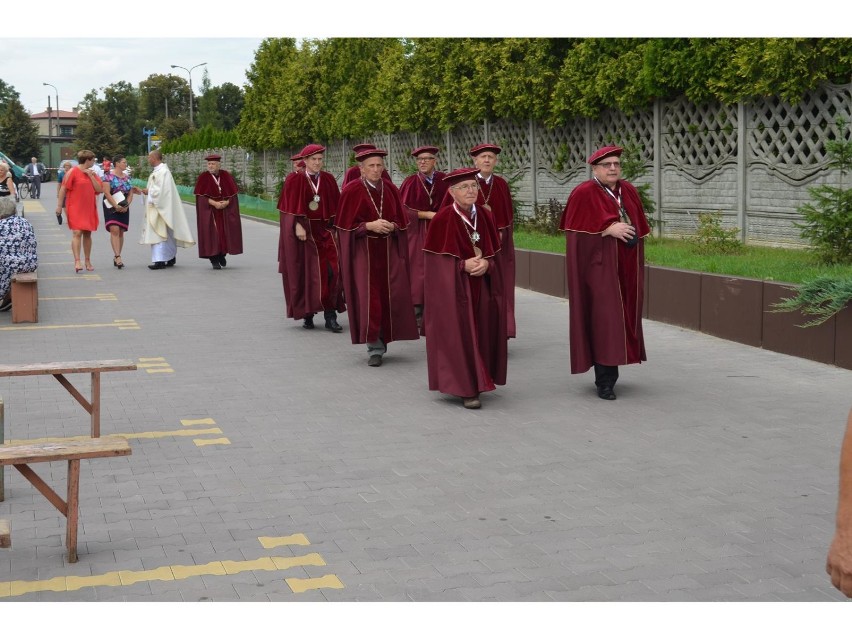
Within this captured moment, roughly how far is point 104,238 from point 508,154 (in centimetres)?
960

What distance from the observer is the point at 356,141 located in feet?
119

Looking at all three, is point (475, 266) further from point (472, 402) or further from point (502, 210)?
point (502, 210)

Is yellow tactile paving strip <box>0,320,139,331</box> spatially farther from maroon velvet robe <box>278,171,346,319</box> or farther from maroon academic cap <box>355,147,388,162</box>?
maroon academic cap <box>355,147,388,162</box>

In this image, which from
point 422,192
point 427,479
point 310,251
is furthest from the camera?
point 310,251

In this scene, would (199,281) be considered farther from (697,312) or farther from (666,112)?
(697,312)

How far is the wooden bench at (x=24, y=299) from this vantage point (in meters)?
13.8

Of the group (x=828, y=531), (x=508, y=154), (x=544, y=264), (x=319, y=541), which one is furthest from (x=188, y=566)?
(x=508, y=154)

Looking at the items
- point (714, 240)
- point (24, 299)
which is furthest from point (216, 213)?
point (714, 240)

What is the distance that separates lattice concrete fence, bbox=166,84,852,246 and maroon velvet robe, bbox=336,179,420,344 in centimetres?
548

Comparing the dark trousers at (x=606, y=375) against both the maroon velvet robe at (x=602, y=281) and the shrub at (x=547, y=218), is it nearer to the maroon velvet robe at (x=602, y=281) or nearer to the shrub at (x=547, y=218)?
the maroon velvet robe at (x=602, y=281)

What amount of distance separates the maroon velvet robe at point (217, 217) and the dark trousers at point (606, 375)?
11352 mm

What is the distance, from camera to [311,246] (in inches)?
530

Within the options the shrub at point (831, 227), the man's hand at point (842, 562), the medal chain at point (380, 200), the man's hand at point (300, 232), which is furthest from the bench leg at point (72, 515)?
the shrub at point (831, 227)

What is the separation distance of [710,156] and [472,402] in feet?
31.1
